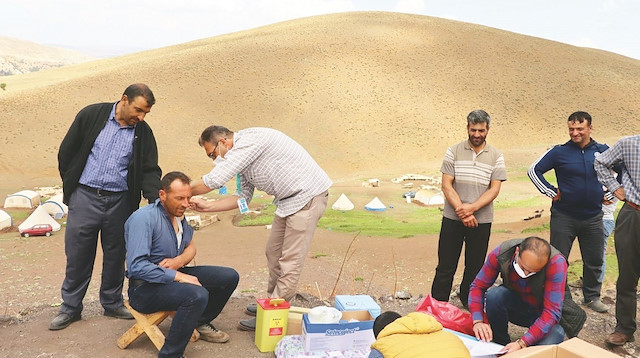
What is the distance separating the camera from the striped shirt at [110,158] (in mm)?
4512

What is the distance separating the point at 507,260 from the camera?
3893mm

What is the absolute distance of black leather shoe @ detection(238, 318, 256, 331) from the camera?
15.1 feet

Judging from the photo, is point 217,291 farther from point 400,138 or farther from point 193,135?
point 400,138

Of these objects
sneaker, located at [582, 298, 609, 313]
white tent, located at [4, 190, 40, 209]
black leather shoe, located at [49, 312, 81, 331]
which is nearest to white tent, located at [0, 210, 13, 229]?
white tent, located at [4, 190, 40, 209]

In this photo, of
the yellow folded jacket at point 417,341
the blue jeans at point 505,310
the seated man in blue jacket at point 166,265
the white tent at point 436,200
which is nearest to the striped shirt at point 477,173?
the blue jeans at point 505,310

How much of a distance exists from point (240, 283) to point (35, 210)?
9261 mm

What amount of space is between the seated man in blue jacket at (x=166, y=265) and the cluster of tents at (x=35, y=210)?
39.6ft

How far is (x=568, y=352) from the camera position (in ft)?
10.6

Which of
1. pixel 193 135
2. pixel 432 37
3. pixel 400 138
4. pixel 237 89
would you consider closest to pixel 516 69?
pixel 432 37

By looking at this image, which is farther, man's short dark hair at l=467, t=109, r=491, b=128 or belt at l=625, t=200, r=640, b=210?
man's short dark hair at l=467, t=109, r=491, b=128

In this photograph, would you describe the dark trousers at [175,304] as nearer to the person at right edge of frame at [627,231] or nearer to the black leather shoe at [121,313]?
the black leather shoe at [121,313]

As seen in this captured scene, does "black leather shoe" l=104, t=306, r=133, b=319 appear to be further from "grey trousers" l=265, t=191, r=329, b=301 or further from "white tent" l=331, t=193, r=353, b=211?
"white tent" l=331, t=193, r=353, b=211

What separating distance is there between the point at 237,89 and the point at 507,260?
1405 inches

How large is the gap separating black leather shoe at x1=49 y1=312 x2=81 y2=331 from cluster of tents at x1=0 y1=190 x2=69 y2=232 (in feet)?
36.0
